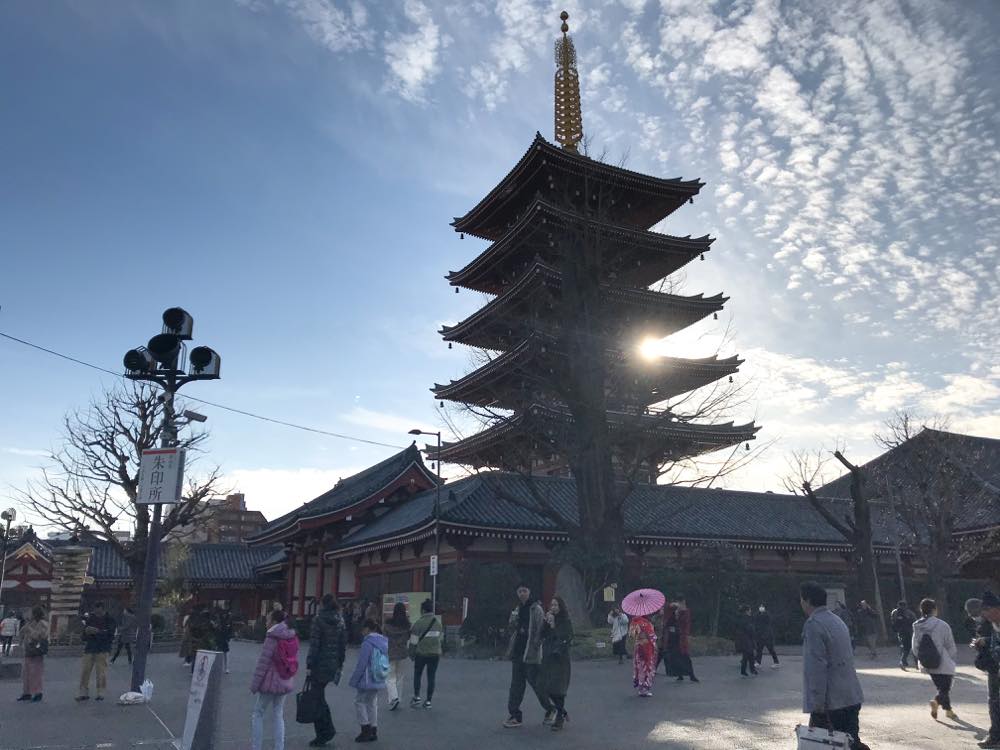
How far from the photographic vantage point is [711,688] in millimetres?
14086

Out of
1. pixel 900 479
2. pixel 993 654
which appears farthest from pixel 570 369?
pixel 900 479

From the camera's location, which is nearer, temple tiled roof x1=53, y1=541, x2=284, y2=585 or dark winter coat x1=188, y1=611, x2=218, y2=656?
dark winter coat x1=188, y1=611, x2=218, y2=656

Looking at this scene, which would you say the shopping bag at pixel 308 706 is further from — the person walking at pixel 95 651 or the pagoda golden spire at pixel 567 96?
the pagoda golden spire at pixel 567 96

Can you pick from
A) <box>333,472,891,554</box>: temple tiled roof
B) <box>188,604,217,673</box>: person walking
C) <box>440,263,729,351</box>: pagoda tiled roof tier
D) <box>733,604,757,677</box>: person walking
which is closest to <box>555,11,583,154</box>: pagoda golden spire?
<box>440,263,729,351</box>: pagoda tiled roof tier

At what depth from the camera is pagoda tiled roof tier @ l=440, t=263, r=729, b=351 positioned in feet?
87.7

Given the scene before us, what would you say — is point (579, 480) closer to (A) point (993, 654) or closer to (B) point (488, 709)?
(B) point (488, 709)

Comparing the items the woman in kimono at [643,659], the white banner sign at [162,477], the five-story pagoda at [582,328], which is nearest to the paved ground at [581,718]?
the woman in kimono at [643,659]

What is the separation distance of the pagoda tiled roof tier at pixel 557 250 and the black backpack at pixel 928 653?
53.9ft

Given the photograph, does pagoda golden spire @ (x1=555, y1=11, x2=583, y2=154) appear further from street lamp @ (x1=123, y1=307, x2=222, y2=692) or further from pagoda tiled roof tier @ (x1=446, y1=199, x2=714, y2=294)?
street lamp @ (x1=123, y1=307, x2=222, y2=692)

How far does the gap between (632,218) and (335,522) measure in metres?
17.9

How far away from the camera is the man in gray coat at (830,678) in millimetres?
5926

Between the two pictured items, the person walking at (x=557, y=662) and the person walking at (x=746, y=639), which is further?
the person walking at (x=746, y=639)

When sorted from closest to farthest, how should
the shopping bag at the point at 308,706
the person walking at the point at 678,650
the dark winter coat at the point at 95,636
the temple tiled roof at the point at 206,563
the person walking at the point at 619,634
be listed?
the shopping bag at the point at 308,706
the dark winter coat at the point at 95,636
the person walking at the point at 678,650
the person walking at the point at 619,634
the temple tiled roof at the point at 206,563

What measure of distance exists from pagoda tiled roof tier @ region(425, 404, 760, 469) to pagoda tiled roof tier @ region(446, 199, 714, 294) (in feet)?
19.1
